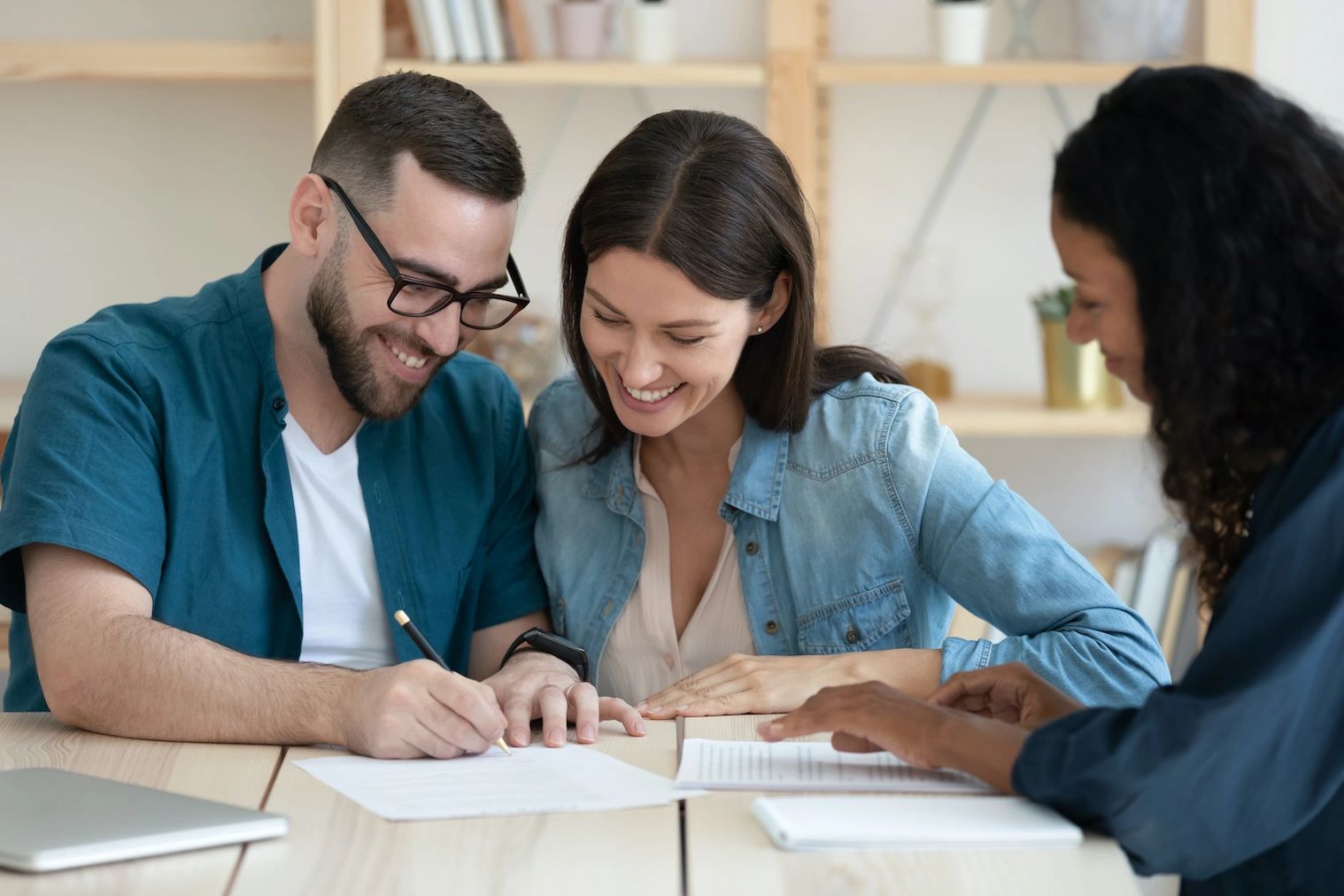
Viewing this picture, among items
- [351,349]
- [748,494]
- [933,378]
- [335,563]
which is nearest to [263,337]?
[351,349]

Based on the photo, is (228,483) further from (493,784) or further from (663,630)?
(493,784)

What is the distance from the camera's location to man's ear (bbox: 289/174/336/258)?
1.82 meters

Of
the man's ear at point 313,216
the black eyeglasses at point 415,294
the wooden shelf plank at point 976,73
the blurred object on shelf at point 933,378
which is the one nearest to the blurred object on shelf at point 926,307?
the blurred object on shelf at point 933,378

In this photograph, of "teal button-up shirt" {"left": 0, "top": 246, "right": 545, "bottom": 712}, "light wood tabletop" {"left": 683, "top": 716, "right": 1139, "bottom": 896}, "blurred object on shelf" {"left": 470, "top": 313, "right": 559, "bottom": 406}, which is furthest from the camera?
"blurred object on shelf" {"left": 470, "top": 313, "right": 559, "bottom": 406}

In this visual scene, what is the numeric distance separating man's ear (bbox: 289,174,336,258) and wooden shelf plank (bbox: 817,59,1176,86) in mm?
1401

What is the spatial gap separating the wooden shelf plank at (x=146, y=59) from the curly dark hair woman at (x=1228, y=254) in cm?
214

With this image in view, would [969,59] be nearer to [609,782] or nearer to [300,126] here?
[300,126]

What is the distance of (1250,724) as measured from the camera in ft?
3.46

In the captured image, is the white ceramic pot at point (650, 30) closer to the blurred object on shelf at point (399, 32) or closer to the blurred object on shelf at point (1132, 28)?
the blurred object on shelf at point (399, 32)

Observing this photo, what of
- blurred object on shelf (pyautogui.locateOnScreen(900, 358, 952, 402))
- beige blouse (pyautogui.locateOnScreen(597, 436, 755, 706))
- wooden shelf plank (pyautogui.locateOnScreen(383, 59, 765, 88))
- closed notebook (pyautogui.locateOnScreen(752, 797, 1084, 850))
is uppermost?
wooden shelf plank (pyautogui.locateOnScreen(383, 59, 765, 88))

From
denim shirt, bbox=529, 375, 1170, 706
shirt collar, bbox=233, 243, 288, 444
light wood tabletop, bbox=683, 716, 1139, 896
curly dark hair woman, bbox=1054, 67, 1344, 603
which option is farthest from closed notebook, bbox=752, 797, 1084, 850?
shirt collar, bbox=233, 243, 288, 444

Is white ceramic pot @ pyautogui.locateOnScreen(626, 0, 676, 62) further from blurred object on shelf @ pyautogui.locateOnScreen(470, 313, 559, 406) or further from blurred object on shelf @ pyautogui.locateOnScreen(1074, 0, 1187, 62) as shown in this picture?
blurred object on shelf @ pyautogui.locateOnScreen(1074, 0, 1187, 62)

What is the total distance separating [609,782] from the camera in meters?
1.30

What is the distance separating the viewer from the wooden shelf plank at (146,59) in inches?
114
